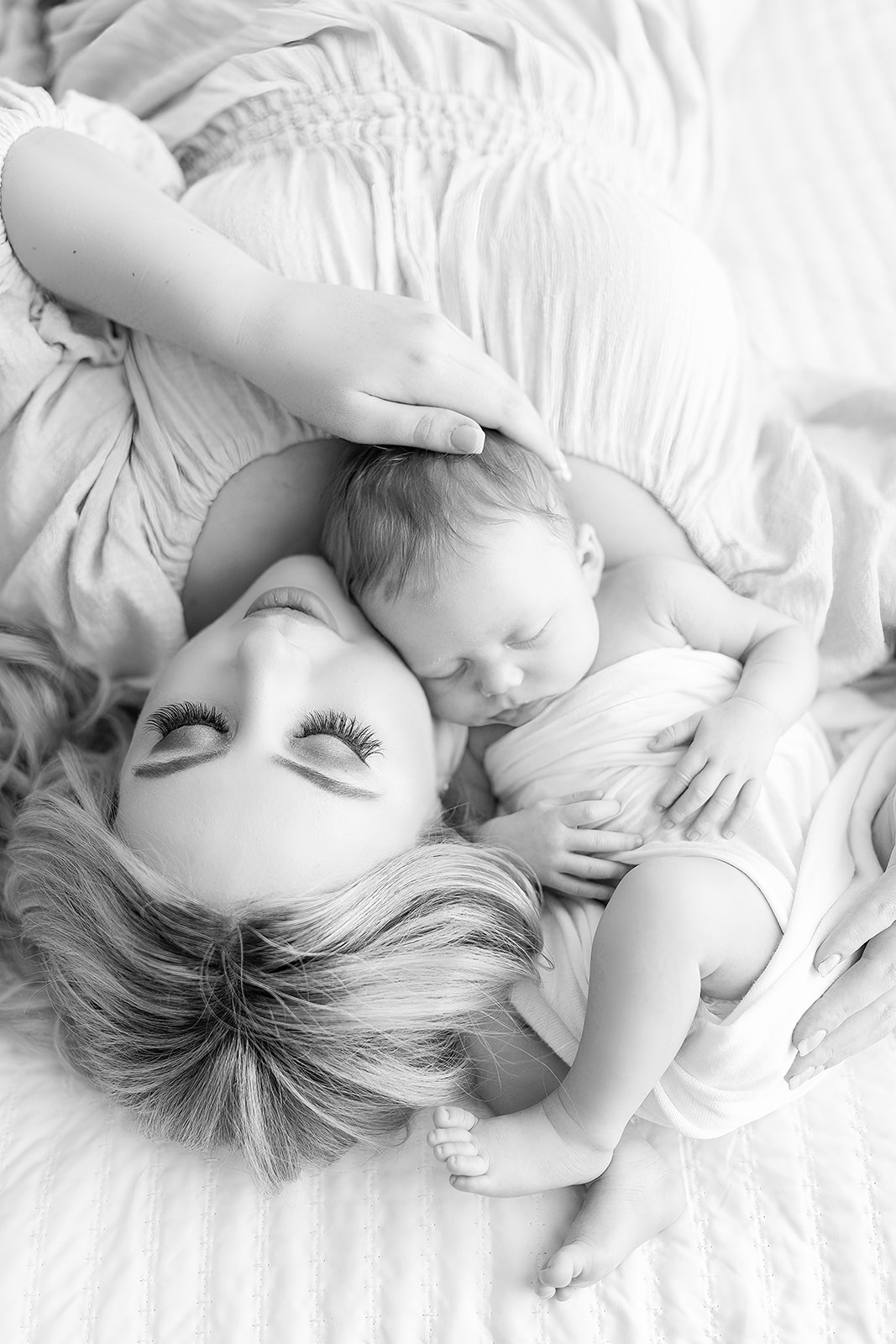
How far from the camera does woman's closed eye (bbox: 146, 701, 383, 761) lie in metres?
1.01

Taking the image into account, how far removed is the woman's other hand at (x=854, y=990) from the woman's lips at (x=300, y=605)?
573mm

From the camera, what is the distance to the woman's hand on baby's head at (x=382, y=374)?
1.09m

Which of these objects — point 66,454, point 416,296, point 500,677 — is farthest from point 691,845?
point 66,454

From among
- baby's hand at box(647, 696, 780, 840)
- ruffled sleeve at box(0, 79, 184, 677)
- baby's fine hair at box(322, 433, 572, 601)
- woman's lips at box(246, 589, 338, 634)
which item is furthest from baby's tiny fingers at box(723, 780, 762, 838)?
ruffled sleeve at box(0, 79, 184, 677)

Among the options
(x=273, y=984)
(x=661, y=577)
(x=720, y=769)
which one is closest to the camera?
(x=273, y=984)

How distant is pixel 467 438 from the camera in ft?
3.51

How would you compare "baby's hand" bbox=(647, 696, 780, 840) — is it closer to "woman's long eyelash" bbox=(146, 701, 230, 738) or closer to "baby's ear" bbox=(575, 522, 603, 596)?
"baby's ear" bbox=(575, 522, 603, 596)

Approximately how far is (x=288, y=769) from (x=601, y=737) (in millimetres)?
347

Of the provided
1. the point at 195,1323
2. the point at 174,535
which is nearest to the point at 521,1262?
the point at 195,1323

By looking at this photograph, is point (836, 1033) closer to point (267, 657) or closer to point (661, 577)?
point (661, 577)

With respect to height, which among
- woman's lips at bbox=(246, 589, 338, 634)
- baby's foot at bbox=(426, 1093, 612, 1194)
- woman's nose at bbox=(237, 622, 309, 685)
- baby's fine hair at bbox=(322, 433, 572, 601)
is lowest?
baby's foot at bbox=(426, 1093, 612, 1194)

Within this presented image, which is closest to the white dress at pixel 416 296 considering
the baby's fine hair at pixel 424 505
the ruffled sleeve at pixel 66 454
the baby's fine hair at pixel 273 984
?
the ruffled sleeve at pixel 66 454

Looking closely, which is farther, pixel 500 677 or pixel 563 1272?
pixel 500 677

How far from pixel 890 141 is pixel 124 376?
121 centimetres
